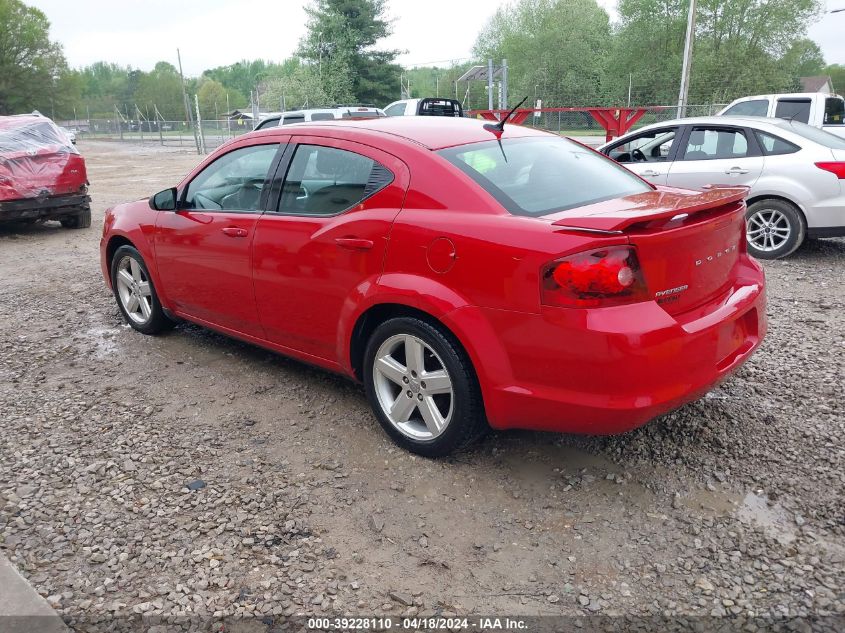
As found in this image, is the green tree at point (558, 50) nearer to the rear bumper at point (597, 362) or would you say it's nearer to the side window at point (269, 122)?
the side window at point (269, 122)

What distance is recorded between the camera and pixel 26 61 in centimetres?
6800

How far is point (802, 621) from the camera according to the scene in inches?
90.3

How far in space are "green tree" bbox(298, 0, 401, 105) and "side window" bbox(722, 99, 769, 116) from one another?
2874 cm

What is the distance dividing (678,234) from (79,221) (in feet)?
33.9

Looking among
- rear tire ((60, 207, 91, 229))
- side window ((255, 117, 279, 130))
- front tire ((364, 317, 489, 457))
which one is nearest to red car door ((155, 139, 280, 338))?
front tire ((364, 317, 489, 457))

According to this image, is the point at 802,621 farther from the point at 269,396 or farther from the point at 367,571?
the point at 269,396

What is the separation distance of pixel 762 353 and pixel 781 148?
3.62 metres

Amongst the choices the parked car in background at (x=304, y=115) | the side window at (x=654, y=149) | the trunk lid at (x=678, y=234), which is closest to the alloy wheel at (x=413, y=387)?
the trunk lid at (x=678, y=234)

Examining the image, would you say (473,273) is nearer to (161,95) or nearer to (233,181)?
(233,181)

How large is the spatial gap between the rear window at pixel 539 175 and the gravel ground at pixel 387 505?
3.97ft

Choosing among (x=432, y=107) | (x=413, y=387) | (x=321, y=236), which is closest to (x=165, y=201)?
(x=321, y=236)

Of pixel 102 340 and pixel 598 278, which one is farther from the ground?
pixel 598 278

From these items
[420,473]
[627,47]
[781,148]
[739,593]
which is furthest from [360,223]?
[627,47]

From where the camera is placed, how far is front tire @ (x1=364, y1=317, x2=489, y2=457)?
3.07 m
